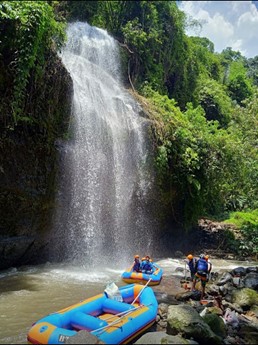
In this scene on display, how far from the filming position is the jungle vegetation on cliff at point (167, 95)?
9.91 meters

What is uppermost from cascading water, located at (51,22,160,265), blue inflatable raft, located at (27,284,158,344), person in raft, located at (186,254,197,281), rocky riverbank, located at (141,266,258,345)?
cascading water, located at (51,22,160,265)

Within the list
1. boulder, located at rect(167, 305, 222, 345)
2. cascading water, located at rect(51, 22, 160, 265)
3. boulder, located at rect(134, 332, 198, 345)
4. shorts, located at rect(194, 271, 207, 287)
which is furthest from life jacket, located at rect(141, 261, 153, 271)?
boulder, located at rect(134, 332, 198, 345)

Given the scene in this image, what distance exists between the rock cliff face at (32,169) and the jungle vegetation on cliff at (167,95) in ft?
1.43

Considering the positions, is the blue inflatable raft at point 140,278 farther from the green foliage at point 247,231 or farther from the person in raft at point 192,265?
the green foliage at point 247,231

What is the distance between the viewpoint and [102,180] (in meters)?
12.9

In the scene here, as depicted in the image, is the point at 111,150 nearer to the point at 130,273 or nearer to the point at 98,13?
the point at 130,273

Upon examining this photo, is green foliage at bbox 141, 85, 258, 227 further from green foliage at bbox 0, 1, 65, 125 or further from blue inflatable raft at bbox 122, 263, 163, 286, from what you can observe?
green foliage at bbox 0, 1, 65, 125

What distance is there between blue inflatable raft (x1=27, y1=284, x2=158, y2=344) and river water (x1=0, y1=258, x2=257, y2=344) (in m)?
0.74

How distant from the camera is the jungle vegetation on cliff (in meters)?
9.91

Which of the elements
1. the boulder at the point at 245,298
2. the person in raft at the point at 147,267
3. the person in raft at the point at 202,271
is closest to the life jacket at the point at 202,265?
the person in raft at the point at 202,271

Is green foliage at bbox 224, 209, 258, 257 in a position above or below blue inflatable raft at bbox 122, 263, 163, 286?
above

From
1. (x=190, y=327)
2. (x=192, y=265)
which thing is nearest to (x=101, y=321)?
(x=190, y=327)

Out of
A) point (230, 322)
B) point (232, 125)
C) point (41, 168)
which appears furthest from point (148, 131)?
point (232, 125)

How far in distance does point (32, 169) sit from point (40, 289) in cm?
401
